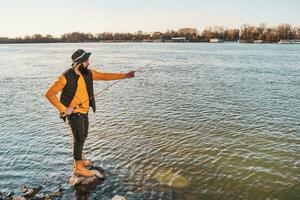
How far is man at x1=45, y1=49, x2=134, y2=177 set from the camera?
8375 millimetres

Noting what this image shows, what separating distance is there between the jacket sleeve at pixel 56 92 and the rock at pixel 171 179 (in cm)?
346

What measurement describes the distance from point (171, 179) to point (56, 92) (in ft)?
13.1

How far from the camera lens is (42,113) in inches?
742

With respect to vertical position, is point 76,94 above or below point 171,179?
above

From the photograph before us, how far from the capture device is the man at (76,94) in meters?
8.38

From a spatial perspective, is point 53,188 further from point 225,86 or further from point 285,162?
point 225,86

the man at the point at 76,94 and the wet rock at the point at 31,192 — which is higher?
the man at the point at 76,94

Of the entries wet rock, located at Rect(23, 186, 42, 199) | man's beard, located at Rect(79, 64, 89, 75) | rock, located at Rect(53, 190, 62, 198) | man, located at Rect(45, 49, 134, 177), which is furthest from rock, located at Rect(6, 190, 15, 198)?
man's beard, located at Rect(79, 64, 89, 75)

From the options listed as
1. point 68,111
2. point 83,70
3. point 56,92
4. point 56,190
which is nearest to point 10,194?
point 56,190

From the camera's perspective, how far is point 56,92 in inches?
328

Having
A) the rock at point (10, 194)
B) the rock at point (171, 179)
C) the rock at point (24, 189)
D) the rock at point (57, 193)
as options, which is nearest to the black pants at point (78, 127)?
the rock at point (57, 193)

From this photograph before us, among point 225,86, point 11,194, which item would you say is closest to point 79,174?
point 11,194

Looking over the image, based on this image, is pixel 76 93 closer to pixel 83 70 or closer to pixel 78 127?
pixel 83 70

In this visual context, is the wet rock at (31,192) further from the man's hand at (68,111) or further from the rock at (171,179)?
the rock at (171,179)
